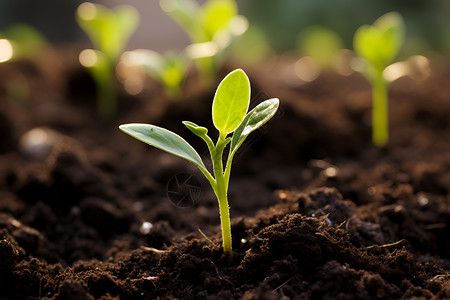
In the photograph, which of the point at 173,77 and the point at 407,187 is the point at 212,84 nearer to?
the point at 173,77

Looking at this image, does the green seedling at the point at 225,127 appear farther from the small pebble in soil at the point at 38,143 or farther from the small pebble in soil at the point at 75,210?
the small pebble in soil at the point at 38,143

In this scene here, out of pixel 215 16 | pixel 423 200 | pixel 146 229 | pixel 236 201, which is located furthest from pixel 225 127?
pixel 215 16

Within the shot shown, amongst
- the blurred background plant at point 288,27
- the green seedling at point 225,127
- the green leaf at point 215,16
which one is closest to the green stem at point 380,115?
the green leaf at point 215,16

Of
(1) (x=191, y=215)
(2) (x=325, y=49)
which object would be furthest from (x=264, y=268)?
(2) (x=325, y=49)

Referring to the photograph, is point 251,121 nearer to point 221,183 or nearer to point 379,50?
point 221,183

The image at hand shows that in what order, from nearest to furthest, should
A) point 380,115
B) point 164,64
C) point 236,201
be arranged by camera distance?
1. point 236,201
2. point 380,115
3. point 164,64
